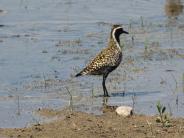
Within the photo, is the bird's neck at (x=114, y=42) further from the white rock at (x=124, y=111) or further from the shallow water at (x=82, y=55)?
the white rock at (x=124, y=111)

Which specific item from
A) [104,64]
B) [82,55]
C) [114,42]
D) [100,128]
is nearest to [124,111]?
[100,128]

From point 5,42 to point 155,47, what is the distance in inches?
114

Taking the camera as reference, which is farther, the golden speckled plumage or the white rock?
the golden speckled plumage

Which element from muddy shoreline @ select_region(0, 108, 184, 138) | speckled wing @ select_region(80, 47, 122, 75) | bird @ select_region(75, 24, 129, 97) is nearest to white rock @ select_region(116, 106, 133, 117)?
muddy shoreline @ select_region(0, 108, 184, 138)

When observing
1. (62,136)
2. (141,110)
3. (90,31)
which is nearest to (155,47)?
(90,31)

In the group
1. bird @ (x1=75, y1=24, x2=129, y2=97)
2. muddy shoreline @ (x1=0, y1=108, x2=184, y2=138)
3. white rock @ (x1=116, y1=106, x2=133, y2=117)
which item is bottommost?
muddy shoreline @ (x1=0, y1=108, x2=184, y2=138)

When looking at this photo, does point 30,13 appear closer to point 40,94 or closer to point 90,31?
point 90,31

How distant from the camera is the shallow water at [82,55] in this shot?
11039 mm

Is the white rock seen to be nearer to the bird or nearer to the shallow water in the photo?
the shallow water

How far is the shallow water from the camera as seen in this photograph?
36.2 feet

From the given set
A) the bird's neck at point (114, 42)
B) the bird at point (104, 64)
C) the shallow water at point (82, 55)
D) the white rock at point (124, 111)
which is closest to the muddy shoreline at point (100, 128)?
the white rock at point (124, 111)

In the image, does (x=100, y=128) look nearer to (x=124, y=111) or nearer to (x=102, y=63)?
(x=124, y=111)

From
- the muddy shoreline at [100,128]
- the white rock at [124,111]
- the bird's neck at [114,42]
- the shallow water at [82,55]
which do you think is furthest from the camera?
the bird's neck at [114,42]

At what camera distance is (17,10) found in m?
18.5
